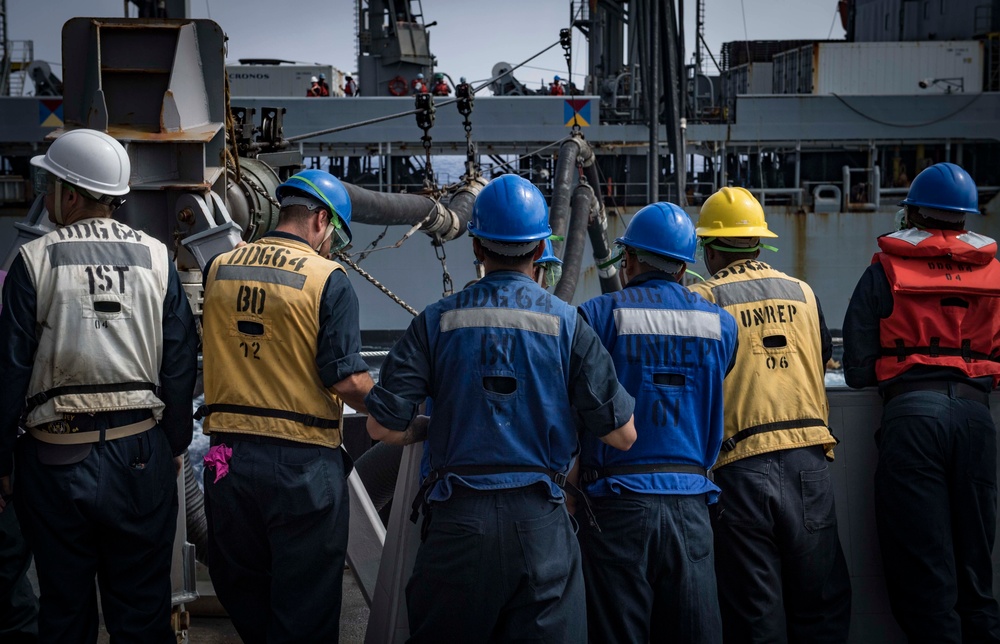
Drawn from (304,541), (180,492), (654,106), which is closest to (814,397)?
(304,541)

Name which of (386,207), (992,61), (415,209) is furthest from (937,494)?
(992,61)

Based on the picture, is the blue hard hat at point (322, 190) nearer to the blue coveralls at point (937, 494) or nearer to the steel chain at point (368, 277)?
the steel chain at point (368, 277)

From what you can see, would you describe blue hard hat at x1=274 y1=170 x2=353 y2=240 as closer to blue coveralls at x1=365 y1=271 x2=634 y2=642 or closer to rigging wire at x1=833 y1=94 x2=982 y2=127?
blue coveralls at x1=365 y1=271 x2=634 y2=642

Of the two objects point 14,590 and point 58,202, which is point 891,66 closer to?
point 58,202

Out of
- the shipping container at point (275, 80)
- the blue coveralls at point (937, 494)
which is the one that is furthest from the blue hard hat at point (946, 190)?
the shipping container at point (275, 80)

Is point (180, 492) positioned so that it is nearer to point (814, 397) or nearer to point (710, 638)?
point (710, 638)

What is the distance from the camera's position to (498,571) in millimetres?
2518

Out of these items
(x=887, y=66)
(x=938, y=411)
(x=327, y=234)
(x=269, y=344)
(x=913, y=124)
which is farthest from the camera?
(x=887, y=66)

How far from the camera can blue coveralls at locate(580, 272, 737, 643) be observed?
110 inches

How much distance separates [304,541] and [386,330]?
68.6 ft

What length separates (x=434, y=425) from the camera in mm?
2670

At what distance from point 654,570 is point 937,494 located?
1274 millimetres

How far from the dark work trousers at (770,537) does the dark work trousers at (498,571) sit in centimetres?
78

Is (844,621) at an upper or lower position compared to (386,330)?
upper
